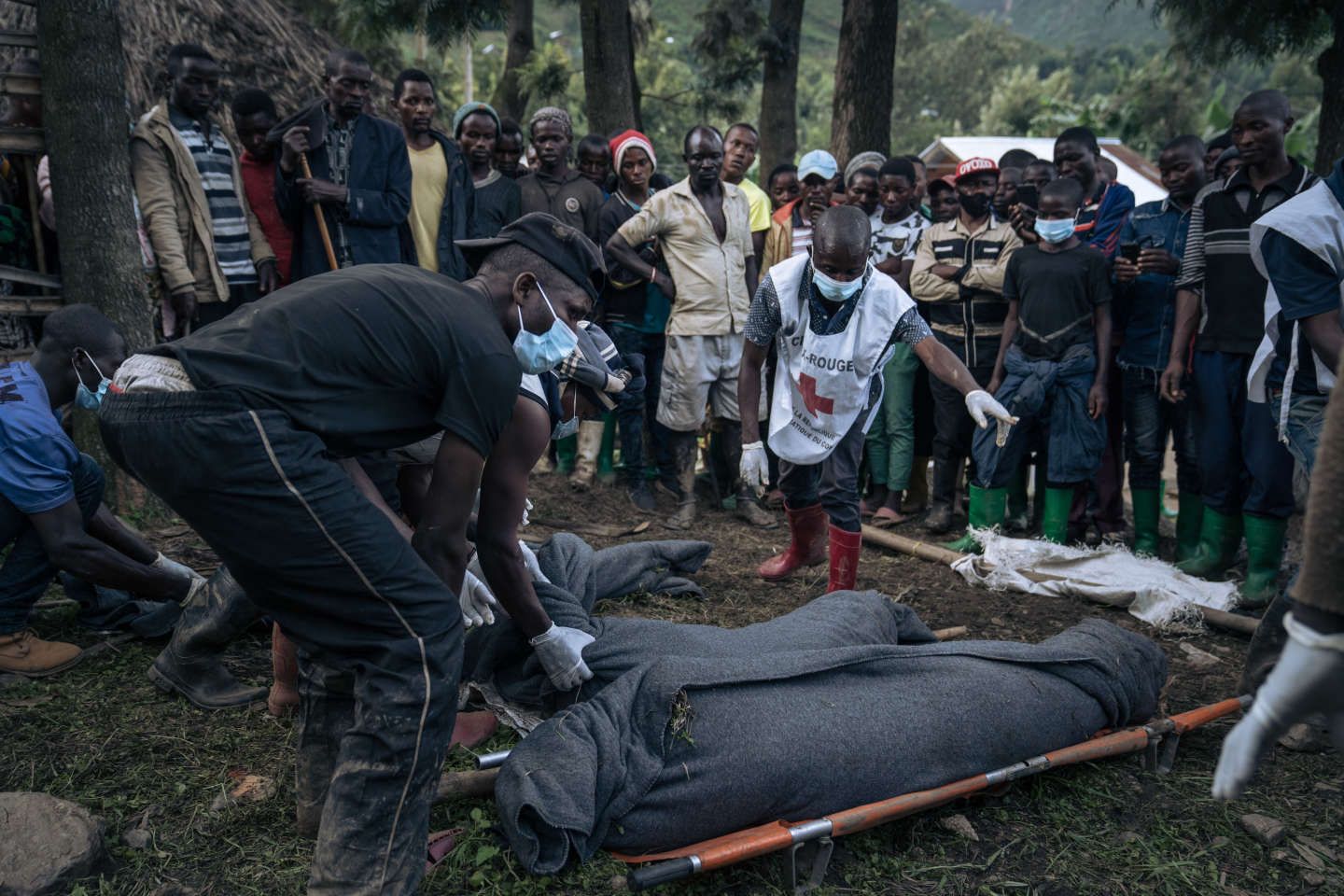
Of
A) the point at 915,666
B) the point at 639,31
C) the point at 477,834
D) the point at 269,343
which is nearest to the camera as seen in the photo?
the point at 269,343

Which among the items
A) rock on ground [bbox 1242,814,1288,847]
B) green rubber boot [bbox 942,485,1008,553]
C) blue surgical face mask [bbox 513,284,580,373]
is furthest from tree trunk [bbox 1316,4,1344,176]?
blue surgical face mask [bbox 513,284,580,373]

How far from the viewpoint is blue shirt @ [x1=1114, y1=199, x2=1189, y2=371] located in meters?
5.55

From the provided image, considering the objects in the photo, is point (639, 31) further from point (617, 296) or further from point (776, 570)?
point (776, 570)

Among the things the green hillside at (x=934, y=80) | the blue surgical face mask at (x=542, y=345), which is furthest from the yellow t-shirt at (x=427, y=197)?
the green hillside at (x=934, y=80)

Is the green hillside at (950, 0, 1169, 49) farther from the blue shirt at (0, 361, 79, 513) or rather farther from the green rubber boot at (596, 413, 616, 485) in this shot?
the blue shirt at (0, 361, 79, 513)

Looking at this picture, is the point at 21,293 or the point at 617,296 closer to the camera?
the point at 21,293

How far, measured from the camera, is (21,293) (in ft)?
17.4

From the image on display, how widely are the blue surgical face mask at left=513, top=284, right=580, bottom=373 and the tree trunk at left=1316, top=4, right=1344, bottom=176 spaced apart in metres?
6.10

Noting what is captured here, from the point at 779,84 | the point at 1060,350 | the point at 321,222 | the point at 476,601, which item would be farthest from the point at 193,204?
the point at 779,84

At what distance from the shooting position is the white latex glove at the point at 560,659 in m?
3.15

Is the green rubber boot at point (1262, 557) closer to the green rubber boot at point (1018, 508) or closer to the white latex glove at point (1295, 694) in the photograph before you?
the green rubber boot at point (1018, 508)

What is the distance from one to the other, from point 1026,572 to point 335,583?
13.1 feet

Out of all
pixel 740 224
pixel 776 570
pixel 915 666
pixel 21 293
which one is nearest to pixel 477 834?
pixel 915 666

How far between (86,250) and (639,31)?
1156cm
